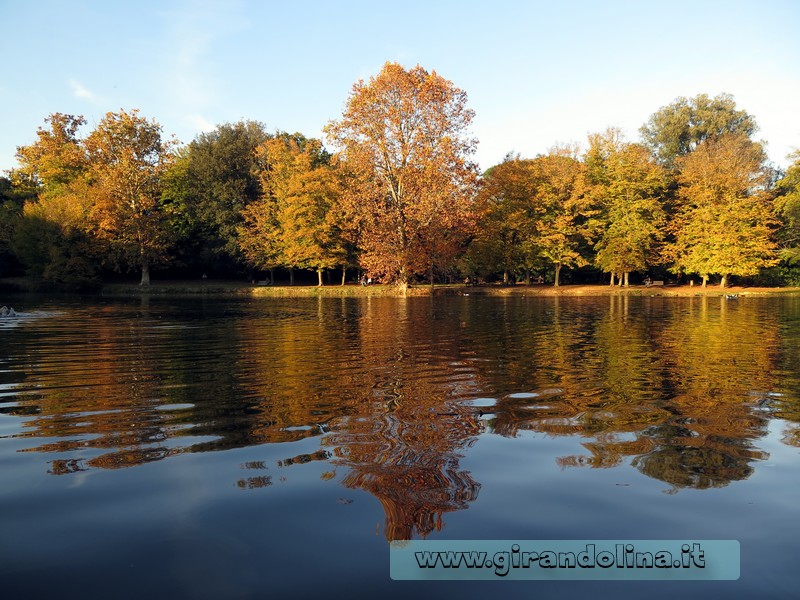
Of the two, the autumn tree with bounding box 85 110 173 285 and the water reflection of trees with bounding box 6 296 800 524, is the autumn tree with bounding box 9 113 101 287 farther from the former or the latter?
the water reflection of trees with bounding box 6 296 800 524

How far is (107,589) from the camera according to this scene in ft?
12.2

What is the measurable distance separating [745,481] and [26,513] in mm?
6371

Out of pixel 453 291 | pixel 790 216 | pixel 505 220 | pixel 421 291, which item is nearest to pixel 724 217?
pixel 790 216

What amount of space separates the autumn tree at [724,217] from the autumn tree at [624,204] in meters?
2.76

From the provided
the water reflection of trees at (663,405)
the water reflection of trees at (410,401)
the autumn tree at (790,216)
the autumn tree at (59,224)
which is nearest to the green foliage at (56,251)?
the autumn tree at (59,224)

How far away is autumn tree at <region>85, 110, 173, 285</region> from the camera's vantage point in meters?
63.4

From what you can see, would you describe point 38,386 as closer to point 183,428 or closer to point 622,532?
point 183,428

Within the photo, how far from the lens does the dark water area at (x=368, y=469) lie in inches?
156

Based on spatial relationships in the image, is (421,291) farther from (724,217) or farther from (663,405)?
(663,405)

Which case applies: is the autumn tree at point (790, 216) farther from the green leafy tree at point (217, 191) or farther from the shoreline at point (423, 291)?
the green leafy tree at point (217, 191)

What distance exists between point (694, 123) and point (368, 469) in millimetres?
98230

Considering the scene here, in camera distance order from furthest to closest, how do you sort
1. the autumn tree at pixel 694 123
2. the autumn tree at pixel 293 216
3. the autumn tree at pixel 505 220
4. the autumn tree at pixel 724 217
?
the autumn tree at pixel 694 123
the autumn tree at pixel 505 220
the autumn tree at pixel 293 216
the autumn tree at pixel 724 217

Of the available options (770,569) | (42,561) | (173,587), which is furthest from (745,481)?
(42,561)

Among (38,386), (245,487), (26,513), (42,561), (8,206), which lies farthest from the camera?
(8,206)
